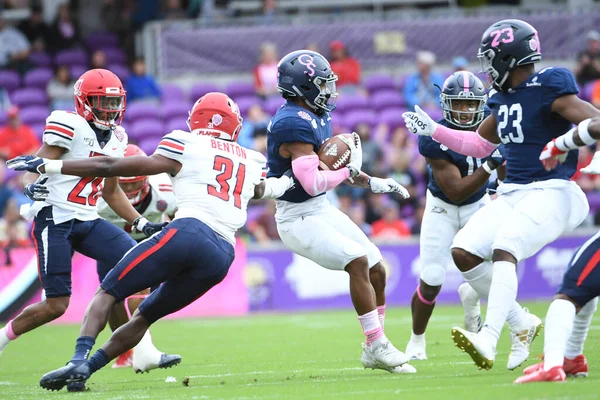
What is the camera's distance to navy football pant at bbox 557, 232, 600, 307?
17.8ft

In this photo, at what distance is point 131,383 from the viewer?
22.1ft

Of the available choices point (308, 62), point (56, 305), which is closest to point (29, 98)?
point (56, 305)

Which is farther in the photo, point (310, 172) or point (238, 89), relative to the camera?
point (238, 89)

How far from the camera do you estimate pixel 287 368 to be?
7184 millimetres

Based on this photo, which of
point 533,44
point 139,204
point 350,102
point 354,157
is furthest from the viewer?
point 350,102

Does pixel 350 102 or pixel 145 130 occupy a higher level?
pixel 350 102

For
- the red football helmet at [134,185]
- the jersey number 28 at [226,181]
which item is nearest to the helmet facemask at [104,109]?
the red football helmet at [134,185]

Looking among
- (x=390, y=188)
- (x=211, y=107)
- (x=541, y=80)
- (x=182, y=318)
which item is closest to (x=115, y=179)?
(x=211, y=107)

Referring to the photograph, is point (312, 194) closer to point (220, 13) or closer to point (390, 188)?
point (390, 188)

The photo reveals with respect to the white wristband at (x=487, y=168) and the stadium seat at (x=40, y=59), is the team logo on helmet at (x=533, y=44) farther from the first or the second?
the stadium seat at (x=40, y=59)

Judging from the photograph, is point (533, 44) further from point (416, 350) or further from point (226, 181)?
point (416, 350)

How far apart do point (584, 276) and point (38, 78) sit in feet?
44.3

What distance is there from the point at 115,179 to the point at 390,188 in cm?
207

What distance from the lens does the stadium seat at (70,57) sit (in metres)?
17.4
